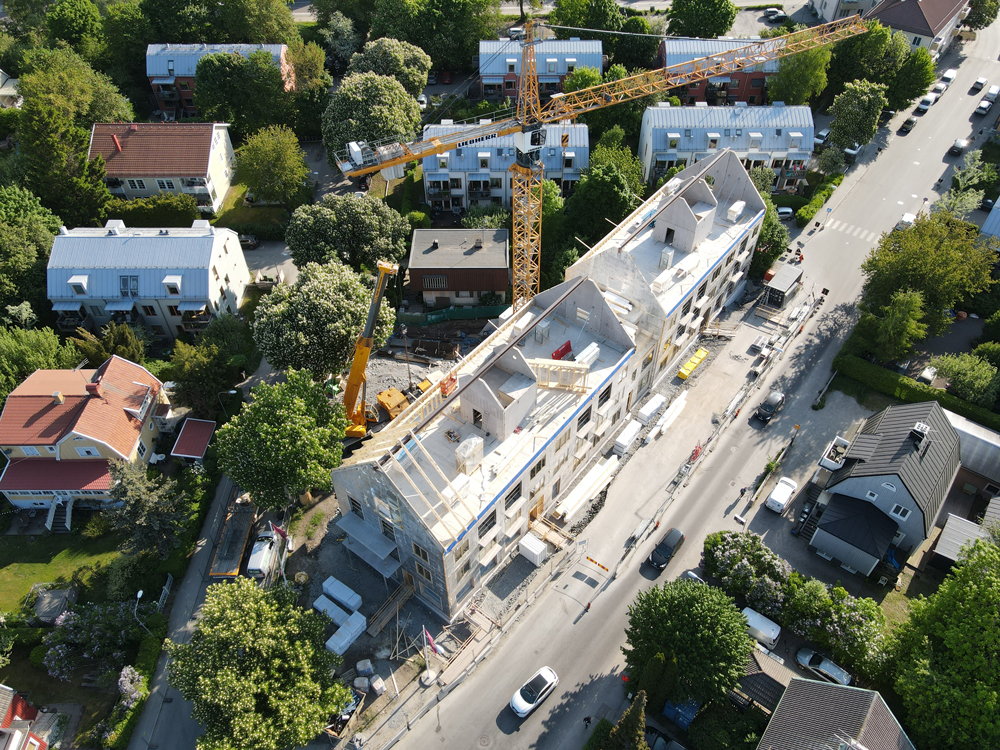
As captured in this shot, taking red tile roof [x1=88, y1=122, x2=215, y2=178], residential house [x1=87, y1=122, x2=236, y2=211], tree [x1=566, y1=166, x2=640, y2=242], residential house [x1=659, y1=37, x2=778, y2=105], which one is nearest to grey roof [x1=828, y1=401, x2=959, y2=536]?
tree [x1=566, y1=166, x2=640, y2=242]

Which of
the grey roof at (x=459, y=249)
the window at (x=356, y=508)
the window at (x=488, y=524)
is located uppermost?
the grey roof at (x=459, y=249)

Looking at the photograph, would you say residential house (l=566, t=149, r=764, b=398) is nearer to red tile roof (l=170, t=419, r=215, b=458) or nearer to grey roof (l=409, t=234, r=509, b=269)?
grey roof (l=409, t=234, r=509, b=269)

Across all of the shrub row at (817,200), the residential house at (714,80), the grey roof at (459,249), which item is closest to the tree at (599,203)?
the grey roof at (459,249)

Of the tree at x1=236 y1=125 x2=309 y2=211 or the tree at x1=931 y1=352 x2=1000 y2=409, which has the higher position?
the tree at x1=236 y1=125 x2=309 y2=211

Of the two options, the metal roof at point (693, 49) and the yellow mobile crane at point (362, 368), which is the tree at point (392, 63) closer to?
the metal roof at point (693, 49)

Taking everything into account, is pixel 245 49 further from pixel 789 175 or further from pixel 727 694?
pixel 727 694

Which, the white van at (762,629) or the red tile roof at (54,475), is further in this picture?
the red tile roof at (54,475)

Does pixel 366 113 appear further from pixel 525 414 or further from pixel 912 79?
pixel 912 79
